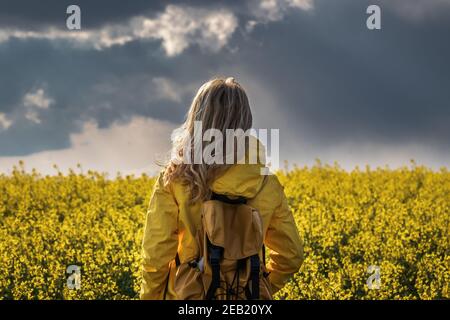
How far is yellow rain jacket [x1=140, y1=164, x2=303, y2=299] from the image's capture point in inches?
141

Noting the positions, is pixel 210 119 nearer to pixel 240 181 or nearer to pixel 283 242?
pixel 240 181

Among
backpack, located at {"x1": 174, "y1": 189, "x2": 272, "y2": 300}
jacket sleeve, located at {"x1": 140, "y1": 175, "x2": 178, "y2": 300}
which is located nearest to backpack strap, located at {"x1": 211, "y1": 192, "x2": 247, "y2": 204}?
backpack, located at {"x1": 174, "y1": 189, "x2": 272, "y2": 300}

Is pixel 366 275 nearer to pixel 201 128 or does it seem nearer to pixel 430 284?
pixel 430 284

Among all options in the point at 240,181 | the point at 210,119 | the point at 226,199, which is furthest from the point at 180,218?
the point at 210,119

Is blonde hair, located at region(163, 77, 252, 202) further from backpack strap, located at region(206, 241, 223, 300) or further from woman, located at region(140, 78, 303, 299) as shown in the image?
backpack strap, located at region(206, 241, 223, 300)

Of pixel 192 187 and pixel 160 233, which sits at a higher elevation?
pixel 192 187

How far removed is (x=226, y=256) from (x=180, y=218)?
0.32m

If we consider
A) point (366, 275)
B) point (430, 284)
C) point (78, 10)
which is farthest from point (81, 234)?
point (430, 284)

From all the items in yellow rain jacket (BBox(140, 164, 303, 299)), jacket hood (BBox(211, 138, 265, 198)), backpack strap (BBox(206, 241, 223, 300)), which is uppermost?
jacket hood (BBox(211, 138, 265, 198))

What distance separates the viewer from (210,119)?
11.8 feet

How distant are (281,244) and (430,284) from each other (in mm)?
2954

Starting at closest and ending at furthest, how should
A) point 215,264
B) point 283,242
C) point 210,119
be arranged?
point 215,264 → point 210,119 → point 283,242

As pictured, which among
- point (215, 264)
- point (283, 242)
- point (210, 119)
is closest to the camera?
point (215, 264)

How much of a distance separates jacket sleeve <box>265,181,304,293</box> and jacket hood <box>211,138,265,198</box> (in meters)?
0.21
